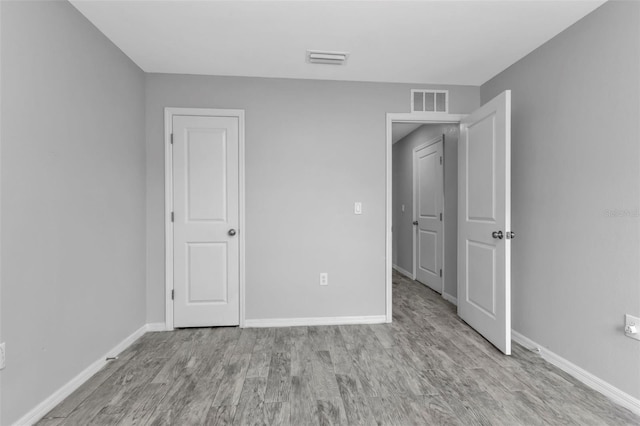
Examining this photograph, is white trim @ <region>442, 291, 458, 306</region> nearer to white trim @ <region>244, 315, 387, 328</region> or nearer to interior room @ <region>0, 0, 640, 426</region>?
interior room @ <region>0, 0, 640, 426</region>

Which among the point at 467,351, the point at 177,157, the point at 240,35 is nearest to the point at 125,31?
the point at 240,35

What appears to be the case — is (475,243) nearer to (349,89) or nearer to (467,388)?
(467,388)

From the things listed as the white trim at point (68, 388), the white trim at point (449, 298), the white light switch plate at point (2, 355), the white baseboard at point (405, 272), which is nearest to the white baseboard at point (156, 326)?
the white trim at point (68, 388)

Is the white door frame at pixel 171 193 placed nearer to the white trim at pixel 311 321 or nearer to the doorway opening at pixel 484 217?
the white trim at pixel 311 321

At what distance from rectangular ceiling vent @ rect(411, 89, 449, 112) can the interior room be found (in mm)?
14

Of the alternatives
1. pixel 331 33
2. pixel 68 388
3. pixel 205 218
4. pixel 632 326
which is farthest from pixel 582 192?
pixel 68 388

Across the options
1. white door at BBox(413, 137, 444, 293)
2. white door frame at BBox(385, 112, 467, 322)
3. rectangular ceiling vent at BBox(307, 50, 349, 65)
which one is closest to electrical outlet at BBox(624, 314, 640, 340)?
A: white door frame at BBox(385, 112, 467, 322)

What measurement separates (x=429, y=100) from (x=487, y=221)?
134cm

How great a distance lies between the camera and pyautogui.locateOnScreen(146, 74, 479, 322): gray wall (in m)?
2.97

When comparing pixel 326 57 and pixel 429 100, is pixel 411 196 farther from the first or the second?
pixel 326 57

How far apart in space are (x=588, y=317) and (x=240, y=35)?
119 inches

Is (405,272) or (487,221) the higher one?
(487,221)

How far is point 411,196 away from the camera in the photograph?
5.34m

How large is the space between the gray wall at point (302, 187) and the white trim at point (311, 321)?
0.05 metres
